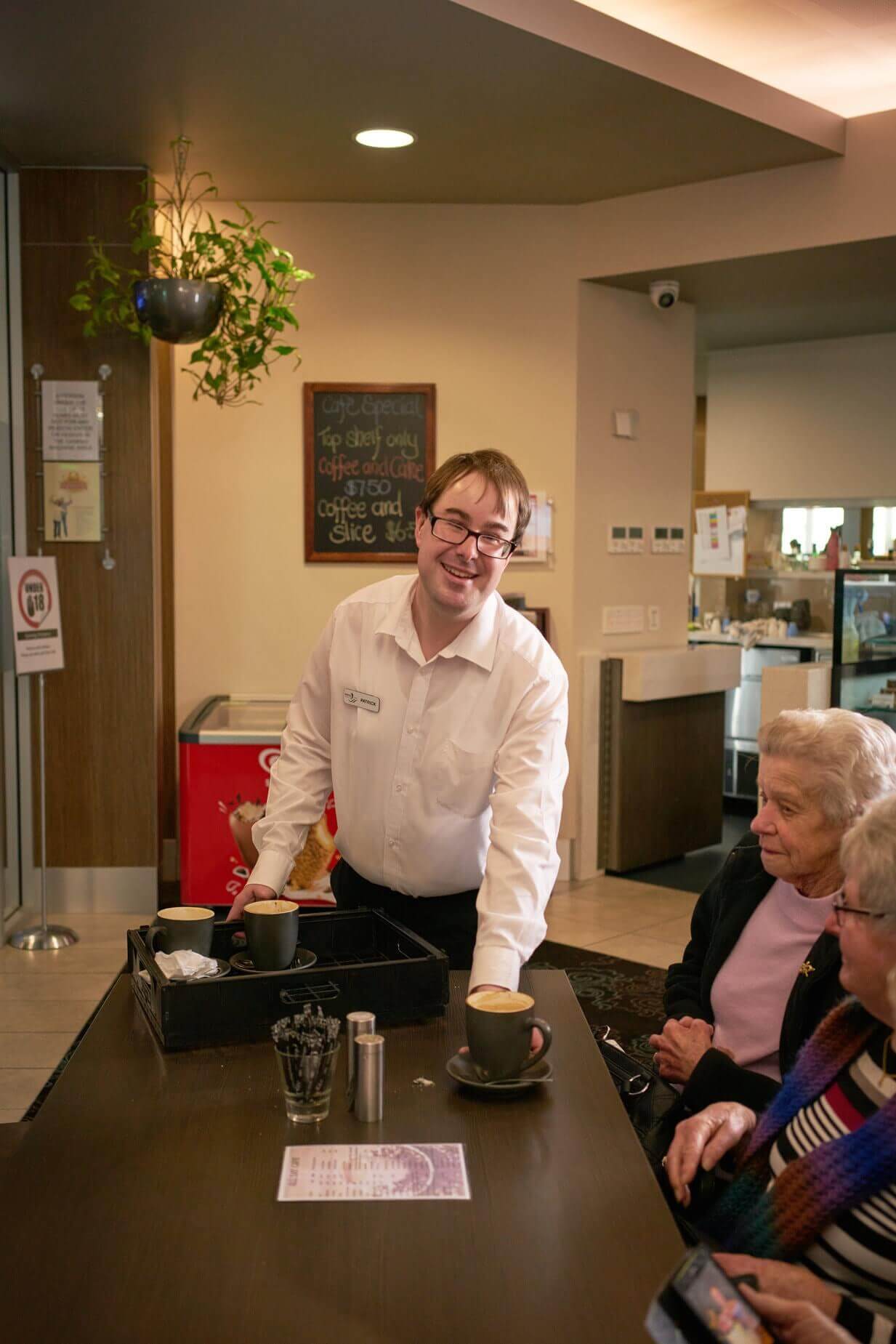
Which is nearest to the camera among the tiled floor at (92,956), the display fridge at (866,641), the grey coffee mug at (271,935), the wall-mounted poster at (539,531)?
the grey coffee mug at (271,935)

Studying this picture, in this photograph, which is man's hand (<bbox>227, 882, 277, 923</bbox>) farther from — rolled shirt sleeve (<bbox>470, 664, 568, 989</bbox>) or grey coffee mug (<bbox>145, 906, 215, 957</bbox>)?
rolled shirt sleeve (<bbox>470, 664, 568, 989</bbox>)

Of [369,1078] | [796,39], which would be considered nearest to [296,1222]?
[369,1078]

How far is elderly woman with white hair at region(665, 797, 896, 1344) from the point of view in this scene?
1.40m

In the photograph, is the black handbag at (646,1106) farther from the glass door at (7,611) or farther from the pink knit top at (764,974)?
the glass door at (7,611)

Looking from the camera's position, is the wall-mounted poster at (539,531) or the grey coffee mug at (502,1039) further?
the wall-mounted poster at (539,531)

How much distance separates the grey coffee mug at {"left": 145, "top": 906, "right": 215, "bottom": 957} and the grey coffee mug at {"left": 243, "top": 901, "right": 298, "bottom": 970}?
0.27 ft

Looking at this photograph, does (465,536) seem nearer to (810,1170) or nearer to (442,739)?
(442,739)

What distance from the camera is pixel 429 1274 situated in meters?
1.31

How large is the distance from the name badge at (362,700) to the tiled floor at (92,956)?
1711mm

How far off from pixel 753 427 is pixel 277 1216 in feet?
25.2

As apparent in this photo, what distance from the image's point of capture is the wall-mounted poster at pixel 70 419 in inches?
203

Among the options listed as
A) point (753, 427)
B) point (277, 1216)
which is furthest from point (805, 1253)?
point (753, 427)

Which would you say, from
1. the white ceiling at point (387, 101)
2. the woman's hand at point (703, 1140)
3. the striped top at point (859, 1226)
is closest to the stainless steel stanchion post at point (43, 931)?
the white ceiling at point (387, 101)

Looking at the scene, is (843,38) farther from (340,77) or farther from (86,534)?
(86,534)
